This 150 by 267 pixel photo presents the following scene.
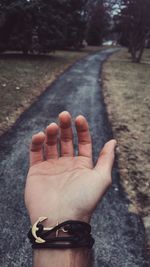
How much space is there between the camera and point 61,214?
6.27 ft

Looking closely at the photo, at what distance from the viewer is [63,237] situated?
5.65 feet

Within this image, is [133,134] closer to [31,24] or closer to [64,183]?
[64,183]

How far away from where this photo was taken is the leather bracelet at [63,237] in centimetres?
170

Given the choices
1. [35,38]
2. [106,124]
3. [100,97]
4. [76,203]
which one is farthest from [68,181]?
[35,38]

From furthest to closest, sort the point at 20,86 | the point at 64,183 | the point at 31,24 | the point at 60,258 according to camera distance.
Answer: the point at 31,24, the point at 20,86, the point at 64,183, the point at 60,258

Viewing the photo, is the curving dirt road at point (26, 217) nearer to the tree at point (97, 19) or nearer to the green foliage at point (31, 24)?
the green foliage at point (31, 24)

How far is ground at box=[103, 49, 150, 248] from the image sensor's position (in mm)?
4754

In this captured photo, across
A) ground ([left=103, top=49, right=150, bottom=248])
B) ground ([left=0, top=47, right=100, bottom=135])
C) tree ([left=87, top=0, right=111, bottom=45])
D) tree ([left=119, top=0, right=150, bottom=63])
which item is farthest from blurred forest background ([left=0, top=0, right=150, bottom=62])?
tree ([left=87, top=0, right=111, bottom=45])

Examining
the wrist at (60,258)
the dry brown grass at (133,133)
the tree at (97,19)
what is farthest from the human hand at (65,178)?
the tree at (97,19)

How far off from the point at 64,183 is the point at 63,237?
44 cm

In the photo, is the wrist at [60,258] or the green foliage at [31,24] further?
the green foliage at [31,24]

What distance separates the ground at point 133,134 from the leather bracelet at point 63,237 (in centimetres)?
253

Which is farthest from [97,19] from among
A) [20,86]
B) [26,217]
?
[26,217]

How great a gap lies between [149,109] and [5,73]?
20.7ft
